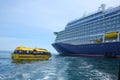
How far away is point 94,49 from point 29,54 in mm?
19782

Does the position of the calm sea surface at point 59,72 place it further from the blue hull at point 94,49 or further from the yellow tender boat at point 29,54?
the blue hull at point 94,49

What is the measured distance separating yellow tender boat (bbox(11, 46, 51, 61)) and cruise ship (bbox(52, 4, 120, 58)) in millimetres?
14770

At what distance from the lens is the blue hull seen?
55703 mm

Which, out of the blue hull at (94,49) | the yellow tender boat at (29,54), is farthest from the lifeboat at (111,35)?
the yellow tender boat at (29,54)

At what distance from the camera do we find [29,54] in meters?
51.0

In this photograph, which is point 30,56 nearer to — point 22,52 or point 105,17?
point 22,52

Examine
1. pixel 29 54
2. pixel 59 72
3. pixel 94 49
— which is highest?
pixel 94 49

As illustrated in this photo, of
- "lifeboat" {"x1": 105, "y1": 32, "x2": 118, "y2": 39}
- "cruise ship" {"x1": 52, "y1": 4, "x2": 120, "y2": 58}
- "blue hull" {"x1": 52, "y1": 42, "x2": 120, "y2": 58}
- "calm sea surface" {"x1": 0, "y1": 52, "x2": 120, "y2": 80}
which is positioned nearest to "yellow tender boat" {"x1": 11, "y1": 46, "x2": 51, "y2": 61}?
"calm sea surface" {"x1": 0, "y1": 52, "x2": 120, "y2": 80}

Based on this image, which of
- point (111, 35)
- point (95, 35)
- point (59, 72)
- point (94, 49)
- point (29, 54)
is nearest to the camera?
point (59, 72)

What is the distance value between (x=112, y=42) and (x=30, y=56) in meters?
20.6

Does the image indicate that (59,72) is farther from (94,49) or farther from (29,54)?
(94,49)

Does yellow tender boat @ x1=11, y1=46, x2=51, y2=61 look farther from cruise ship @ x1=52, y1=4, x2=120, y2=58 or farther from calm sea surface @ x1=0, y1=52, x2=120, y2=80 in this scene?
cruise ship @ x1=52, y1=4, x2=120, y2=58

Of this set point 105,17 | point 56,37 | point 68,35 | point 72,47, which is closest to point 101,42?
point 105,17

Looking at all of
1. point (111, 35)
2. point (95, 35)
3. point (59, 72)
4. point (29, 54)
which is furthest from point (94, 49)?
point (59, 72)
